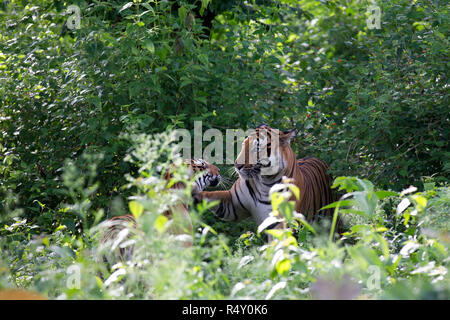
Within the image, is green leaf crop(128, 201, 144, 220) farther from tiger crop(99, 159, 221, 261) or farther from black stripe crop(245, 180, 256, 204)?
black stripe crop(245, 180, 256, 204)

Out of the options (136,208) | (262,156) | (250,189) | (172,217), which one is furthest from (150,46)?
(136,208)

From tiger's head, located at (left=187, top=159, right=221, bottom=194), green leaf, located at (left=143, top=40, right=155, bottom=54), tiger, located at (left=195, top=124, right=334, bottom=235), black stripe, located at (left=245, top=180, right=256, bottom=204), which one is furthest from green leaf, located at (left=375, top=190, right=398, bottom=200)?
green leaf, located at (left=143, top=40, right=155, bottom=54)

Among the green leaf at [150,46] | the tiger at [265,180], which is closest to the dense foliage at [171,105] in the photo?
the green leaf at [150,46]

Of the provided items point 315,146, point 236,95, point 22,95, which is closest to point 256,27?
point 236,95

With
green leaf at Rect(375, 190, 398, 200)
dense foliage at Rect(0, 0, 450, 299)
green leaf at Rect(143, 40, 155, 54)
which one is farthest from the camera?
dense foliage at Rect(0, 0, 450, 299)

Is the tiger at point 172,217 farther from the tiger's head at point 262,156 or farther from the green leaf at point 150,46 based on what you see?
the green leaf at point 150,46

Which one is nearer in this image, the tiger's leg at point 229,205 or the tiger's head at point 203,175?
the tiger's head at point 203,175

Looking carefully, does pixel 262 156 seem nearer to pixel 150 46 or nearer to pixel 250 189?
pixel 250 189

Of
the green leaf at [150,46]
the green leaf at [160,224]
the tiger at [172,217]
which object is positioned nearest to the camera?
the green leaf at [160,224]

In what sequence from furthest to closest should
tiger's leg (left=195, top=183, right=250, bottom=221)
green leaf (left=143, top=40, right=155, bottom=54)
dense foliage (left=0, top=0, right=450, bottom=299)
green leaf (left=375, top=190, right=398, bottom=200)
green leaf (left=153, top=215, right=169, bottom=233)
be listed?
dense foliage (left=0, top=0, right=450, bottom=299), tiger's leg (left=195, top=183, right=250, bottom=221), green leaf (left=143, top=40, right=155, bottom=54), green leaf (left=375, top=190, right=398, bottom=200), green leaf (left=153, top=215, right=169, bottom=233)

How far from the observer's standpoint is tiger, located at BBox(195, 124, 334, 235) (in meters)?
4.27

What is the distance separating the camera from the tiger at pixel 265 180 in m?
4.27

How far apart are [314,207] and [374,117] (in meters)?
0.84

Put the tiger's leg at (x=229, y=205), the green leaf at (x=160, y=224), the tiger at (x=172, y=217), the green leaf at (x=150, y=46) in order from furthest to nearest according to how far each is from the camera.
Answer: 1. the tiger's leg at (x=229, y=205)
2. the green leaf at (x=150, y=46)
3. the tiger at (x=172, y=217)
4. the green leaf at (x=160, y=224)
